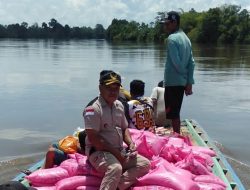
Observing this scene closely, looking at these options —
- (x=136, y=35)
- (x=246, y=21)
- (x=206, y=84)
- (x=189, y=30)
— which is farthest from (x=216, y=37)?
(x=206, y=84)

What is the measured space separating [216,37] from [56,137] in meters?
67.2

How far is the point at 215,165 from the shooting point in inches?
233

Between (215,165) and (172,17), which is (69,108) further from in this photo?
(215,165)

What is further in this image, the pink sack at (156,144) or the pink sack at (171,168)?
A: the pink sack at (156,144)

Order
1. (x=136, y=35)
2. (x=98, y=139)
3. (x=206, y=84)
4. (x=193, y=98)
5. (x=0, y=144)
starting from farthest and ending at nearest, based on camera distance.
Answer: (x=136, y=35), (x=206, y=84), (x=193, y=98), (x=0, y=144), (x=98, y=139)

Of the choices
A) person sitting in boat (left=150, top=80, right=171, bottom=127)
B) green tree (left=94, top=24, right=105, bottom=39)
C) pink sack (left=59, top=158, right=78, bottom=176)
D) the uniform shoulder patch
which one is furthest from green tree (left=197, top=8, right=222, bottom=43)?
green tree (left=94, top=24, right=105, bottom=39)

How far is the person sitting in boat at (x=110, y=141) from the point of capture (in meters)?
4.71

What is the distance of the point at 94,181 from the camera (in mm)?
4906

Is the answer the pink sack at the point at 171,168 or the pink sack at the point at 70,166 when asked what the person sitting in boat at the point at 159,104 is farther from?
the pink sack at the point at 70,166

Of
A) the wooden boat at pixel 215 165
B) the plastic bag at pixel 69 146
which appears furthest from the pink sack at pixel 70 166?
the wooden boat at pixel 215 165

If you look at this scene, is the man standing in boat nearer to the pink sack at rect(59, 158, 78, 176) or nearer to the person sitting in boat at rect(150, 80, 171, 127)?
the person sitting in boat at rect(150, 80, 171, 127)

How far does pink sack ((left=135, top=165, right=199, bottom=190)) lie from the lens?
15.6 ft

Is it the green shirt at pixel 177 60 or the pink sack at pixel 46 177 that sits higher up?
the green shirt at pixel 177 60

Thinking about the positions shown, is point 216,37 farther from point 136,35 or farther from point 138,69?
point 138,69
